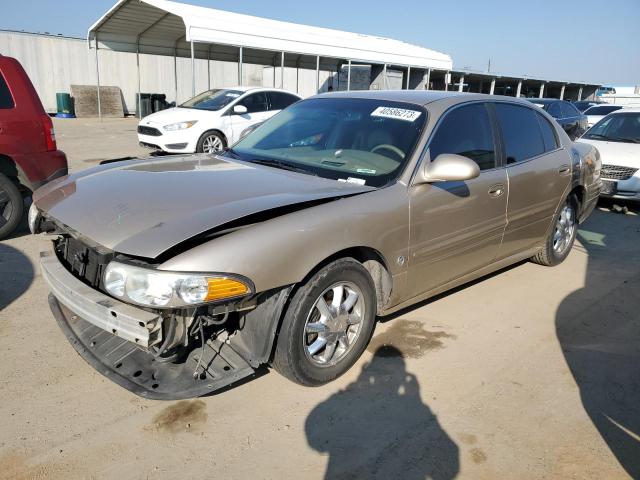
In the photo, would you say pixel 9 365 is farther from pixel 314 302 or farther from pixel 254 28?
pixel 254 28

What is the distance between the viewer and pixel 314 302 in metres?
2.75

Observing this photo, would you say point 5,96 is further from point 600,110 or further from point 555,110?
point 600,110

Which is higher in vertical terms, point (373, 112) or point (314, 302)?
point (373, 112)

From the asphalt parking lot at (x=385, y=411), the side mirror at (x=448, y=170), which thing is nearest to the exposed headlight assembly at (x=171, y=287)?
the asphalt parking lot at (x=385, y=411)

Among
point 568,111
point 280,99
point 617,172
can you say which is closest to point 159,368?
point 617,172

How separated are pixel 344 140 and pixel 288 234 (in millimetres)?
1369

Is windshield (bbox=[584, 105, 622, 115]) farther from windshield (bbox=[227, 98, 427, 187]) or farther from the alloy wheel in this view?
windshield (bbox=[227, 98, 427, 187])

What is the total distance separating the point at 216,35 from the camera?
53.5ft

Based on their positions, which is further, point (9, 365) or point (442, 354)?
point (442, 354)

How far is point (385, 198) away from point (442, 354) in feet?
3.75

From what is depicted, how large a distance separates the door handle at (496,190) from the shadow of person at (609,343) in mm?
1113

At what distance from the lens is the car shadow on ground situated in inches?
161

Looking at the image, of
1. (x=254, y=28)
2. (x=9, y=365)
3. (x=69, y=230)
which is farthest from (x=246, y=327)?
(x=254, y=28)

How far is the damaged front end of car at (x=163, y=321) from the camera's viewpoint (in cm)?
231
